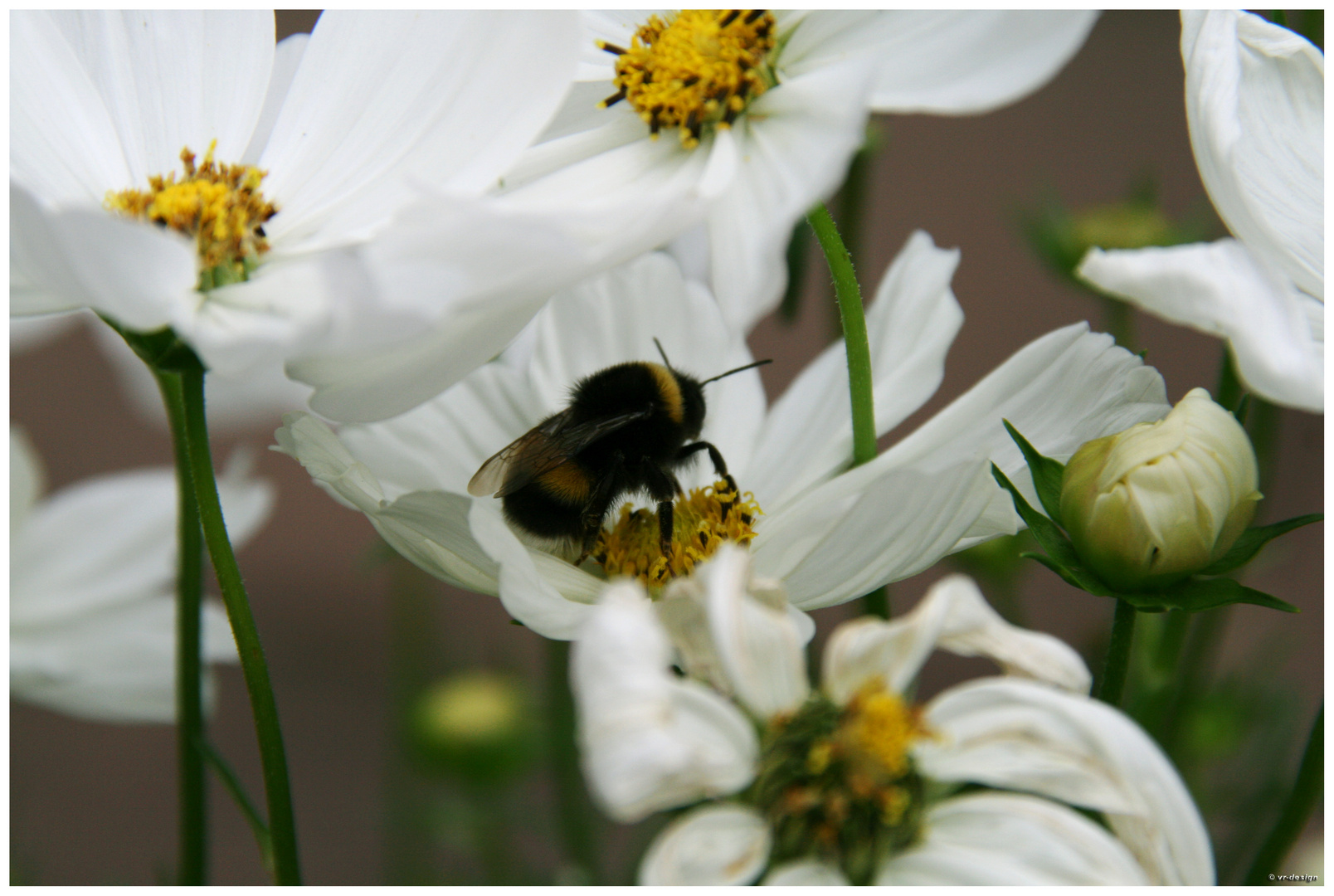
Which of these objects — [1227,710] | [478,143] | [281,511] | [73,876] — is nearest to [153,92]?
[478,143]

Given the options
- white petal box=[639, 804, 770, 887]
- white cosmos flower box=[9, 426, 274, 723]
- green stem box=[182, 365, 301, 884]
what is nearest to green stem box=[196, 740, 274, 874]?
green stem box=[182, 365, 301, 884]

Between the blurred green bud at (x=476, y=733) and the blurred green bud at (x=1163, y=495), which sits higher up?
the blurred green bud at (x=1163, y=495)

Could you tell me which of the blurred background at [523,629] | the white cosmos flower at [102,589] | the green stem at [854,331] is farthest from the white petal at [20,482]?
the green stem at [854,331]

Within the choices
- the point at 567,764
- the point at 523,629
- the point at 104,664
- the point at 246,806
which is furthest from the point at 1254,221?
the point at 523,629

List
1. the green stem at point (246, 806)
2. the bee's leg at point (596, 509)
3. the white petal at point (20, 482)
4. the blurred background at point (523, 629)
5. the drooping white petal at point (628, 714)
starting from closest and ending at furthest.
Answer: the drooping white petal at point (628, 714) → the green stem at point (246, 806) → the bee's leg at point (596, 509) → the white petal at point (20, 482) → the blurred background at point (523, 629)

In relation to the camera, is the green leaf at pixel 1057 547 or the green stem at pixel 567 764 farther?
the green stem at pixel 567 764

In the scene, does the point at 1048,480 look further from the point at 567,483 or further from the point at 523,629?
the point at 523,629

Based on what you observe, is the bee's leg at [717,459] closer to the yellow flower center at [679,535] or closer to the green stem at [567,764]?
the yellow flower center at [679,535]
